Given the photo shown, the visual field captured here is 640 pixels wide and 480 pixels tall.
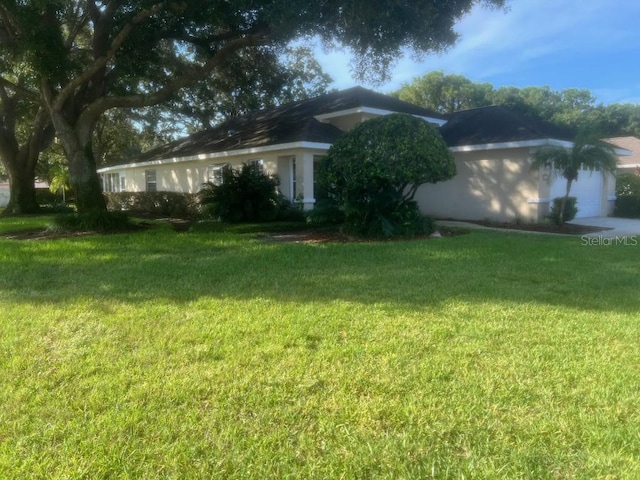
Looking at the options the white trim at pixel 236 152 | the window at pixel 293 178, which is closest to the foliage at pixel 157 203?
the white trim at pixel 236 152

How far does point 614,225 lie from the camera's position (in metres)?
14.3

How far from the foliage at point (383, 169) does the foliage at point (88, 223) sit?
227 inches

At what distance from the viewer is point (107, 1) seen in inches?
516

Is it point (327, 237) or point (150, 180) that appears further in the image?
point (150, 180)

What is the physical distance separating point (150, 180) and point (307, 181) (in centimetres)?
1144

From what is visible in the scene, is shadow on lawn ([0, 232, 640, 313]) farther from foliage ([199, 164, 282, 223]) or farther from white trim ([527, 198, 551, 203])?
white trim ([527, 198, 551, 203])

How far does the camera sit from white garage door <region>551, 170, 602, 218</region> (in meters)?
15.4

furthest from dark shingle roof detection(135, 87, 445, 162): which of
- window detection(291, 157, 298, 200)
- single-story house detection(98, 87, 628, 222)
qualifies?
window detection(291, 157, 298, 200)

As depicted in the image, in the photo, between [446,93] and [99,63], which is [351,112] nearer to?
[99,63]

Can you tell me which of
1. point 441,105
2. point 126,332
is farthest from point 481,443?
point 441,105

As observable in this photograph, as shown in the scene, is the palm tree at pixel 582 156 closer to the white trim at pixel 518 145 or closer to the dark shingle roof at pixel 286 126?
the white trim at pixel 518 145

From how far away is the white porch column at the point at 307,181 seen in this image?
1505cm

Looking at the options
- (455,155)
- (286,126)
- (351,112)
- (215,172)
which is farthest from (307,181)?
(215,172)

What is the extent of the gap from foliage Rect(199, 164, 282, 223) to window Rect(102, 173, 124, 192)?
49.7 ft
